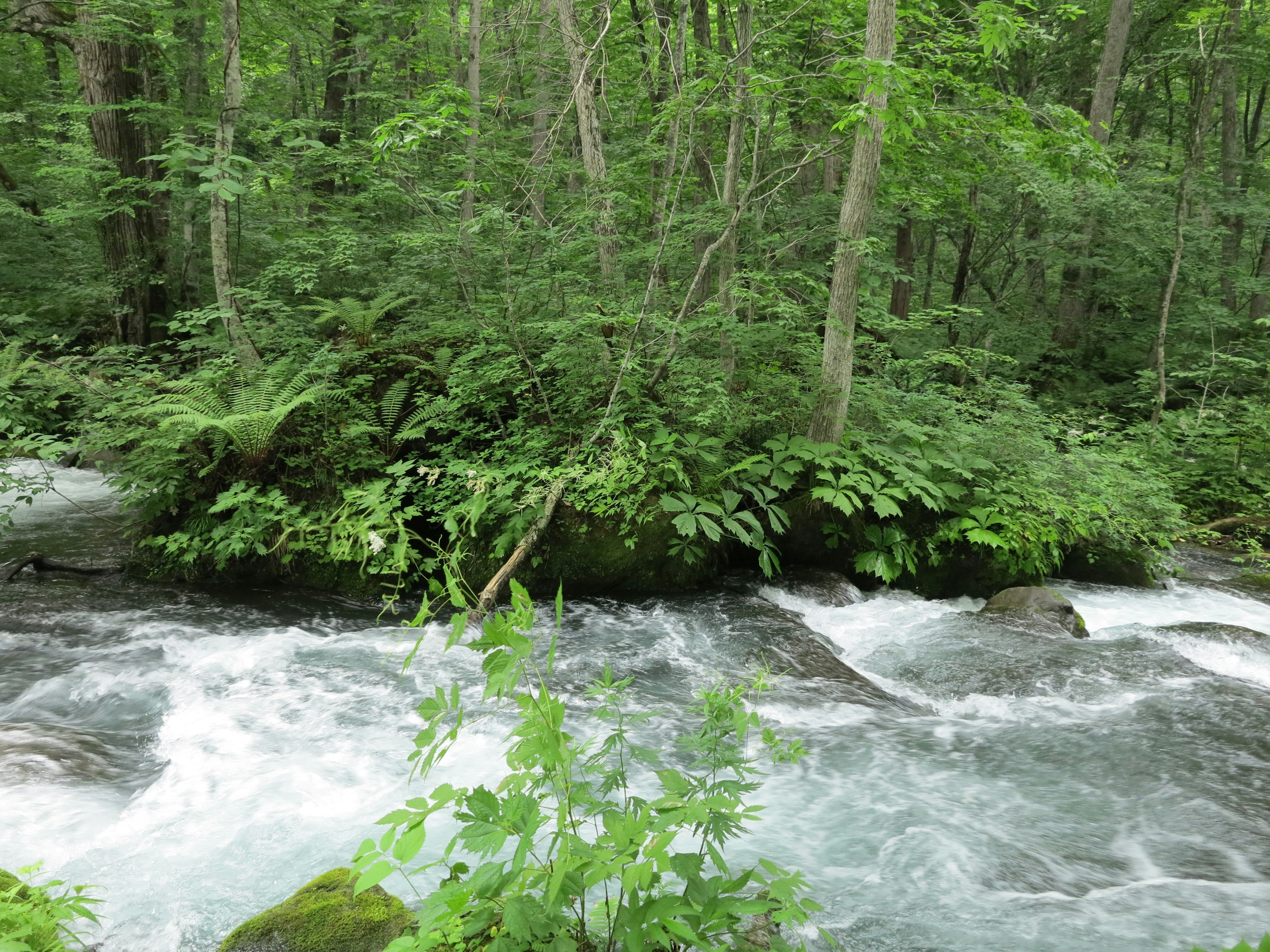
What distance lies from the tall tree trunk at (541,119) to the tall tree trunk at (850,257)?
9.46ft

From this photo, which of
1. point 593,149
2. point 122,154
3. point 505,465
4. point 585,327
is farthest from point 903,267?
point 122,154

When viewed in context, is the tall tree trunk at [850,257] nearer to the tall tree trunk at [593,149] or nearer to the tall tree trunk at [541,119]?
the tall tree trunk at [593,149]

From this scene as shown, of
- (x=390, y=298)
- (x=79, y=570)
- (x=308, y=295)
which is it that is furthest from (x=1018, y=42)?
(x=79, y=570)

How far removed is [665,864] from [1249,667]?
6054mm

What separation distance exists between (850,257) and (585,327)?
2576mm

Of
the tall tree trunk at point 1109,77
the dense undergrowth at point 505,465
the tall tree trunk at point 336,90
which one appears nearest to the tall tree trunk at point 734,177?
the dense undergrowth at point 505,465

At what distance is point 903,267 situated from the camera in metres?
12.8

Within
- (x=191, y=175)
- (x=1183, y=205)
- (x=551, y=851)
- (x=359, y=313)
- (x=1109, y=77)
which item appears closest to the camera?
(x=551, y=851)

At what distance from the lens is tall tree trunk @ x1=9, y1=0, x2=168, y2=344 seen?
932cm

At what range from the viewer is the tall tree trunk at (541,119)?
7.23 metres

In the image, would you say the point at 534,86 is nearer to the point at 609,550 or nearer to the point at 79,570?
the point at 609,550

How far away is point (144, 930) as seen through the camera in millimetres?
2893

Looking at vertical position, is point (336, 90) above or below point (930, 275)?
above

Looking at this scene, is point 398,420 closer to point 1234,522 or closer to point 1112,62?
point 1234,522
